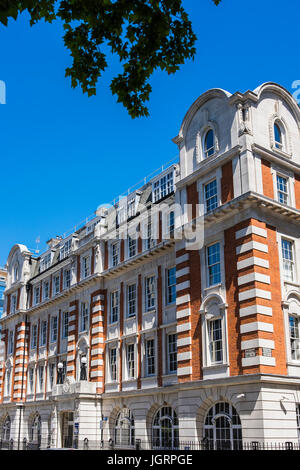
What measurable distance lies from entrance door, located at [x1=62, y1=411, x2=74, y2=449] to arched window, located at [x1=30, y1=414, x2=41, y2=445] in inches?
244

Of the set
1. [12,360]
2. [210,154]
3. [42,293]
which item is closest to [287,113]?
[210,154]

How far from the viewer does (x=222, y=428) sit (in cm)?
2694

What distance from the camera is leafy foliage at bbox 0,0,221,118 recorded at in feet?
33.9

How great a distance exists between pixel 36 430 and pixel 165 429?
19.8m

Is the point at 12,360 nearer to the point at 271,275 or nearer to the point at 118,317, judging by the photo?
the point at 118,317

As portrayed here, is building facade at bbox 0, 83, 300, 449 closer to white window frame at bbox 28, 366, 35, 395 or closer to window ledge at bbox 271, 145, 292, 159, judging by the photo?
window ledge at bbox 271, 145, 292, 159

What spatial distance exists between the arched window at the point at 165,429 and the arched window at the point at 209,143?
1605 centimetres

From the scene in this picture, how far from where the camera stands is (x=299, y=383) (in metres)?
26.4

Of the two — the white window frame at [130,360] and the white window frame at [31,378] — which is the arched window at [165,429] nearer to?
the white window frame at [130,360]

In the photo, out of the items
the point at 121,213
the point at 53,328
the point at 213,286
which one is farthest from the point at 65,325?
the point at 213,286

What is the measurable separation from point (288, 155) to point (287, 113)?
3202 mm

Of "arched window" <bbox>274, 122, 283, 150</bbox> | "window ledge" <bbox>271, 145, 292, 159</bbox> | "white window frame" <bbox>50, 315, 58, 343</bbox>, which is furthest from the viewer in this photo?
"white window frame" <bbox>50, 315, 58, 343</bbox>

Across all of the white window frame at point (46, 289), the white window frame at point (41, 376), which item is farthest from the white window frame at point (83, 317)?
the white window frame at point (41, 376)

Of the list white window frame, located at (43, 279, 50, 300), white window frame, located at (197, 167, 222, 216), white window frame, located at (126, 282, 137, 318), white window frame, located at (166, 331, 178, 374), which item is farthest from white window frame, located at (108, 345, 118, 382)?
white window frame, located at (43, 279, 50, 300)
